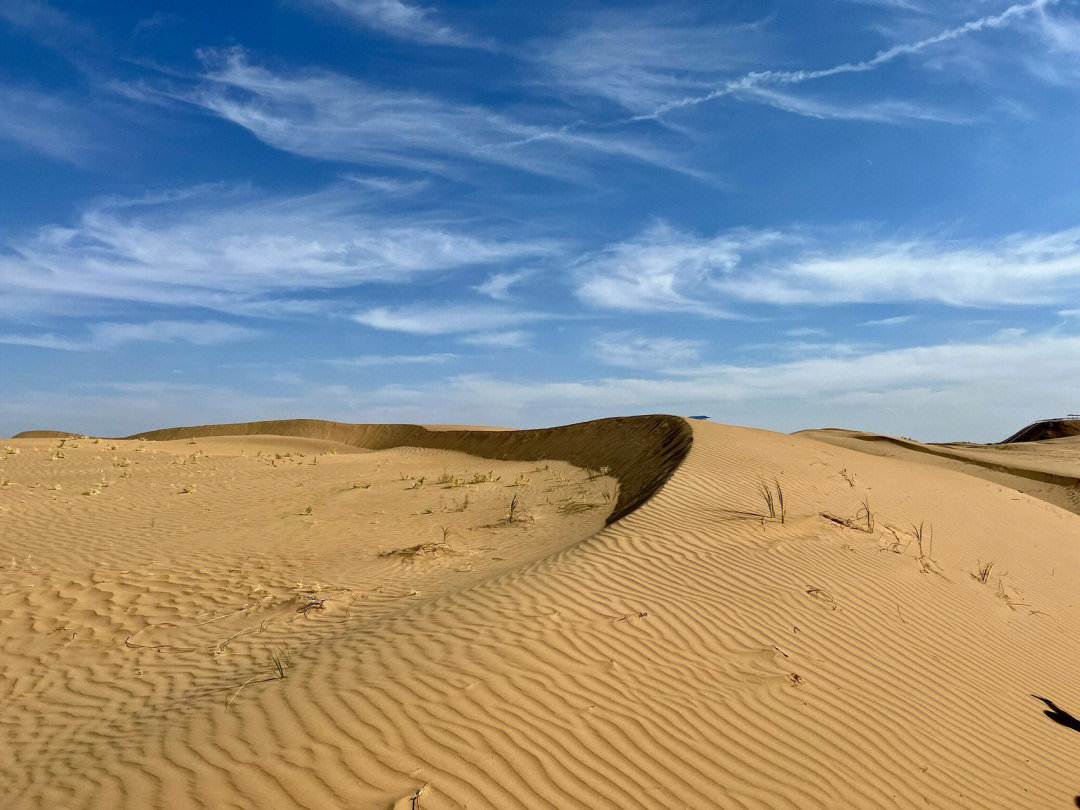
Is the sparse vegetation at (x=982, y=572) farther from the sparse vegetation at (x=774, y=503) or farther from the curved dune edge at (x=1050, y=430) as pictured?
the curved dune edge at (x=1050, y=430)

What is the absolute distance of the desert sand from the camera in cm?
354

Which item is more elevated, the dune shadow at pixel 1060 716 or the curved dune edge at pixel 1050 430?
the curved dune edge at pixel 1050 430

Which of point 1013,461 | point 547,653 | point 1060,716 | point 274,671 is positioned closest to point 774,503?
point 1060,716

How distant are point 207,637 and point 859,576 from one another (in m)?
6.41

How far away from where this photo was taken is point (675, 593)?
6.10 m

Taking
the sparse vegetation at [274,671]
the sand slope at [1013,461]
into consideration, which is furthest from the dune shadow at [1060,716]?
the sand slope at [1013,461]

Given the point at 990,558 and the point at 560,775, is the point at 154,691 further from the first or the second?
the point at 990,558

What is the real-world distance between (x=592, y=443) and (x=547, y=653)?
14.8m

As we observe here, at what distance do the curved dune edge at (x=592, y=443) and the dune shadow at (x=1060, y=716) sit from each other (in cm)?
481

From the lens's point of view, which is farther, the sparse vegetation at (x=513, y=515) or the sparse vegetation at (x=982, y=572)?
the sparse vegetation at (x=513, y=515)

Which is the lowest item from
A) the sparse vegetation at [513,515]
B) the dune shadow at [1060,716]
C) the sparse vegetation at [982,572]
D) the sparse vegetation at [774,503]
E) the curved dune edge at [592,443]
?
the dune shadow at [1060,716]

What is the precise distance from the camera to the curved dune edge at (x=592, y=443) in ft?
42.4

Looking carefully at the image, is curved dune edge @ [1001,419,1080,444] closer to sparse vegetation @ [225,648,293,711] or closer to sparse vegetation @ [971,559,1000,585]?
sparse vegetation @ [971,559,1000,585]

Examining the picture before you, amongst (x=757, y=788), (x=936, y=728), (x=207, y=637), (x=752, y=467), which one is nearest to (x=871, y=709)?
(x=936, y=728)
